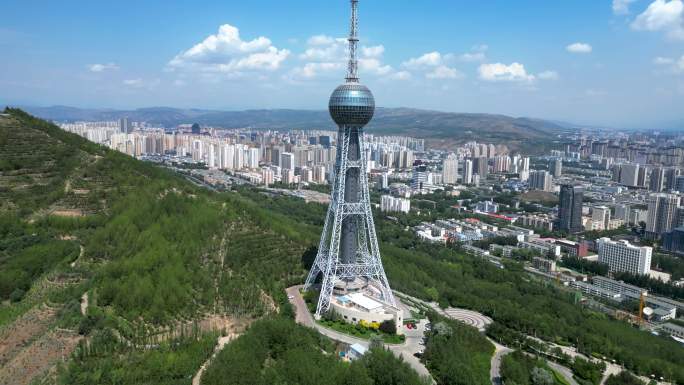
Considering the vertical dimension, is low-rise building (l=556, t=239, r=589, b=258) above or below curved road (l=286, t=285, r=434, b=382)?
below

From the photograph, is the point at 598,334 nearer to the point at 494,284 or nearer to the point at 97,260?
the point at 494,284

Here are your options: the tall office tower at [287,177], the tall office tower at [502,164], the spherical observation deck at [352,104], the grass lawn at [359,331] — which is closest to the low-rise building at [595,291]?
the grass lawn at [359,331]

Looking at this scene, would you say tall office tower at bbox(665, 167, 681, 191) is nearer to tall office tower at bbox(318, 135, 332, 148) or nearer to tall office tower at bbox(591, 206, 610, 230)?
tall office tower at bbox(591, 206, 610, 230)

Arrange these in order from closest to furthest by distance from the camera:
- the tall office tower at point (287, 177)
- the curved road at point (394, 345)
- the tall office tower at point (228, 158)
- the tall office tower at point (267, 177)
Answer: the curved road at point (394, 345) < the tall office tower at point (267, 177) < the tall office tower at point (287, 177) < the tall office tower at point (228, 158)

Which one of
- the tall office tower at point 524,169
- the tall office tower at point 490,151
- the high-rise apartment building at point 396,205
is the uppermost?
the tall office tower at point 490,151

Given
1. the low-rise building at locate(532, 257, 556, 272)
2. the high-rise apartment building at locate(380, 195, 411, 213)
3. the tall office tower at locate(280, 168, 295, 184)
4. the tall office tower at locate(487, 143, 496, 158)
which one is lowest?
the low-rise building at locate(532, 257, 556, 272)

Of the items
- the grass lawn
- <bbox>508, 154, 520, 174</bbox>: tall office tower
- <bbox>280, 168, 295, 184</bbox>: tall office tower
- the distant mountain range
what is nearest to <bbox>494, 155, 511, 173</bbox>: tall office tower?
<bbox>508, 154, 520, 174</bbox>: tall office tower

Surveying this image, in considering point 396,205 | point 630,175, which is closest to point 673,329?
point 396,205

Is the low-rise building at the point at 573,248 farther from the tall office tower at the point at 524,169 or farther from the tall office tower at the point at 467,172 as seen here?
the tall office tower at the point at 524,169
